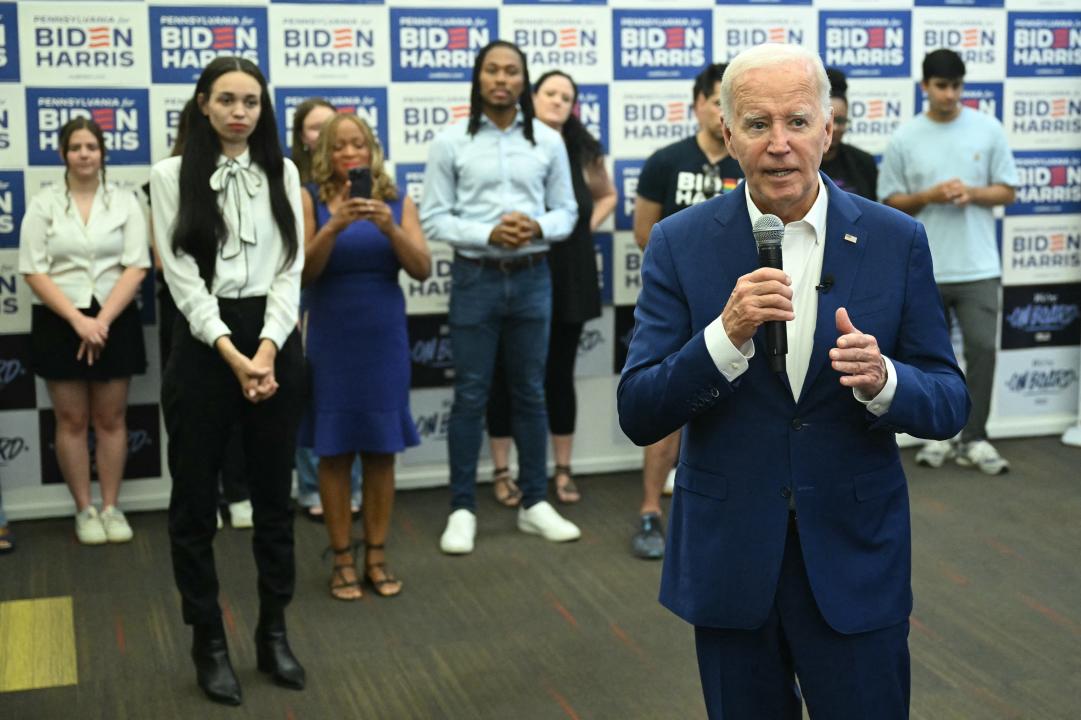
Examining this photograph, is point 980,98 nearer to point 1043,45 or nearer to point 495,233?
point 1043,45

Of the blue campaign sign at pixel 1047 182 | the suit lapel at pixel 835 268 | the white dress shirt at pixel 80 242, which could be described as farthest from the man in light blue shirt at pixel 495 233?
the suit lapel at pixel 835 268

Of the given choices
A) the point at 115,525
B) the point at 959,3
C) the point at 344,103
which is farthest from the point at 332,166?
the point at 959,3

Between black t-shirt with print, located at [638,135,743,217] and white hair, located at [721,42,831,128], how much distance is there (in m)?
2.90

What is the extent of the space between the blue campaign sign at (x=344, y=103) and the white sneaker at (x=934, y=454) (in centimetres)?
279

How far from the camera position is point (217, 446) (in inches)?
137

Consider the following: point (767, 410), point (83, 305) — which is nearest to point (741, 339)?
point (767, 410)

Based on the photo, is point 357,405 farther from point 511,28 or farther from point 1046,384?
point 1046,384

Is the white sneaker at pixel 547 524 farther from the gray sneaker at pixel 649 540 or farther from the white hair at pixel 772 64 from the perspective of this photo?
the white hair at pixel 772 64

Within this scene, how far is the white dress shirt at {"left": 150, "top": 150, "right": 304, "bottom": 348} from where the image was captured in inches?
134

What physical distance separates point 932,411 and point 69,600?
343 centimetres

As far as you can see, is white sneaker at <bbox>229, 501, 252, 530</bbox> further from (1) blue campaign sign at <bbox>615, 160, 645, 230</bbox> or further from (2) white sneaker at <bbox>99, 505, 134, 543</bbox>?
(1) blue campaign sign at <bbox>615, 160, 645, 230</bbox>

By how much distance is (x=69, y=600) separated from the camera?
4.41 meters

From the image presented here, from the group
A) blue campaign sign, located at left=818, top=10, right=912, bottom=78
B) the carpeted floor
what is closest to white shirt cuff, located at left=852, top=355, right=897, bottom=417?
the carpeted floor

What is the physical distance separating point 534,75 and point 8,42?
7.04 feet
